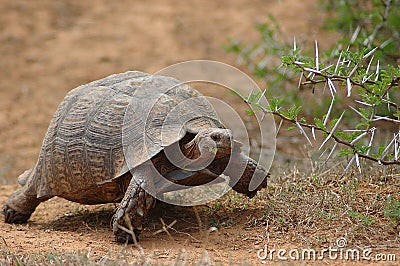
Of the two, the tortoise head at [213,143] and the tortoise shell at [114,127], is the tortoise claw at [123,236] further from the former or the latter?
the tortoise head at [213,143]

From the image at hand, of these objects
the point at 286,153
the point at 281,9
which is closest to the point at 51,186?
the point at 286,153

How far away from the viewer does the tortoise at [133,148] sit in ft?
13.5

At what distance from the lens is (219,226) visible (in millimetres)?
4398

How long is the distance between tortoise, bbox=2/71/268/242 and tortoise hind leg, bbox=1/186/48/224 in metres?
0.28

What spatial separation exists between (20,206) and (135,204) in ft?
5.14

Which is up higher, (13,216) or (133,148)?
(133,148)

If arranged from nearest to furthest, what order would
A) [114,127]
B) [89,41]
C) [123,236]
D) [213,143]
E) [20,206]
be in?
[213,143] → [123,236] → [114,127] → [20,206] → [89,41]

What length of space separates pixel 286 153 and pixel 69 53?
20.9 feet

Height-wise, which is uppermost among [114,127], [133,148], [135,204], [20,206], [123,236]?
[114,127]

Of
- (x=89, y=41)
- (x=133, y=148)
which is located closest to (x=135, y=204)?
(x=133, y=148)

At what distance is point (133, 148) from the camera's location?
13.9 feet

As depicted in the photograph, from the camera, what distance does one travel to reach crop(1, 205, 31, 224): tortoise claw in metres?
5.17

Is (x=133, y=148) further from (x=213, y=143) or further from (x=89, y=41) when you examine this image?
(x=89, y=41)

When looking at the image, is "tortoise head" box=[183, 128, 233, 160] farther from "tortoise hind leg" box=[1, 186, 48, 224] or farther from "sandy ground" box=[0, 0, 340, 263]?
"sandy ground" box=[0, 0, 340, 263]
